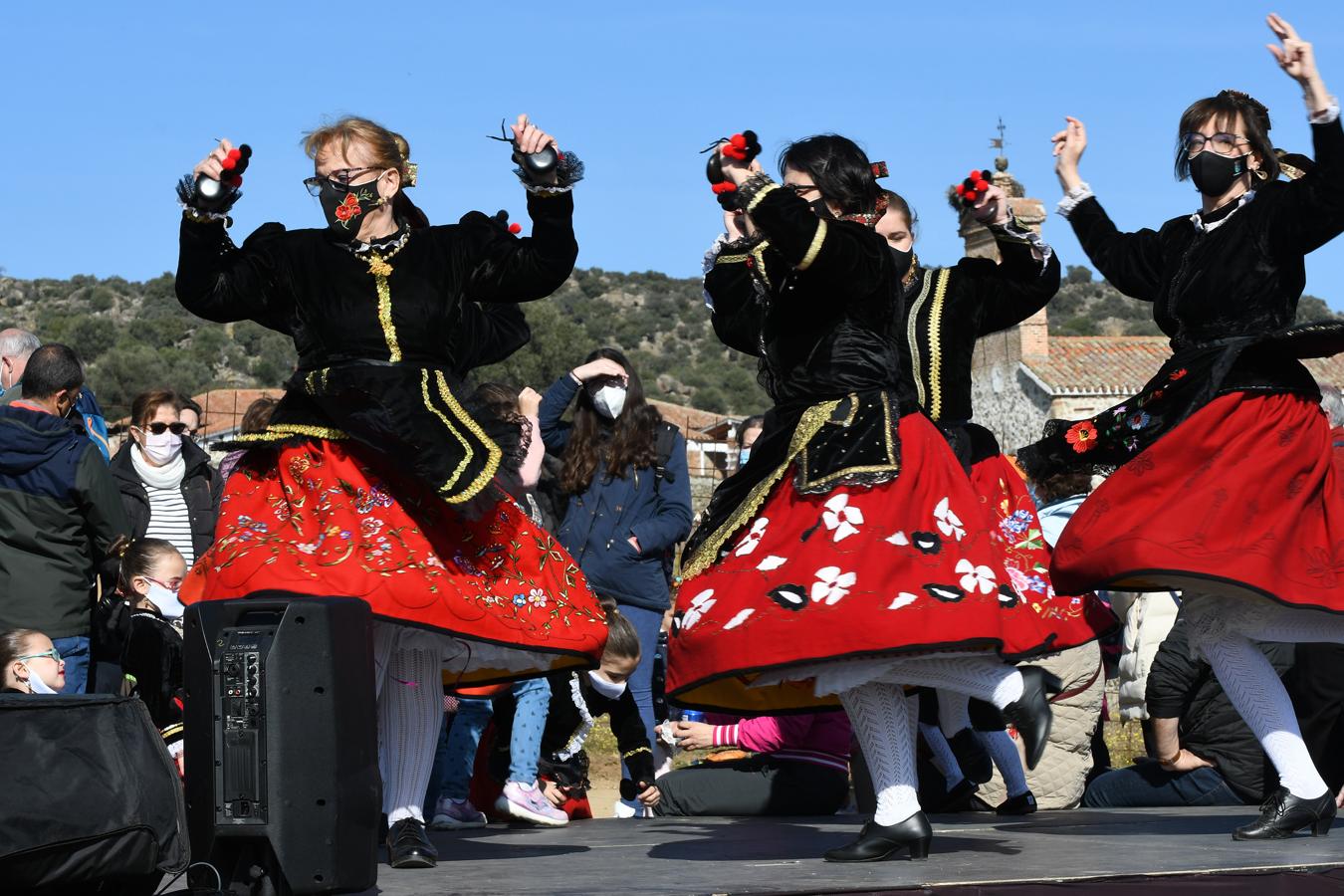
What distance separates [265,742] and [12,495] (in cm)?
290

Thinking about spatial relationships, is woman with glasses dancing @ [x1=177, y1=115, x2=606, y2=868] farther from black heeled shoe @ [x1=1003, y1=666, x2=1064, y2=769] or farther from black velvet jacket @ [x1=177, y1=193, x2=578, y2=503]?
black heeled shoe @ [x1=1003, y1=666, x2=1064, y2=769]

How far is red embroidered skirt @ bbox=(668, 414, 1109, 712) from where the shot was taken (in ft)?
14.9

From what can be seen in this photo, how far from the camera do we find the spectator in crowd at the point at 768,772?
6.92 metres

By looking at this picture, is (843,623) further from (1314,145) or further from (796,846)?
(1314,145)

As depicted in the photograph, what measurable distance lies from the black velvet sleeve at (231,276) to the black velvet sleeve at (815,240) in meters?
1.41

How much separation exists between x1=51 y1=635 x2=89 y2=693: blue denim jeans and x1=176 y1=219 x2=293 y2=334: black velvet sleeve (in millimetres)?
1886

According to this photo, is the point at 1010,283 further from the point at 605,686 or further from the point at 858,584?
the point at 605,686

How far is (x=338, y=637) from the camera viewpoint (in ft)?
13.6

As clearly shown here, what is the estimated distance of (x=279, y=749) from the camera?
4055 mm

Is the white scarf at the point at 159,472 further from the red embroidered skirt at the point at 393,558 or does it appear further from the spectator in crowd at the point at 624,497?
the red embroidered skirt at the point at 393,558

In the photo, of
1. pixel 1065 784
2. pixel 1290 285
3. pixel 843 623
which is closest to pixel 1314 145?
pixel 1290 285

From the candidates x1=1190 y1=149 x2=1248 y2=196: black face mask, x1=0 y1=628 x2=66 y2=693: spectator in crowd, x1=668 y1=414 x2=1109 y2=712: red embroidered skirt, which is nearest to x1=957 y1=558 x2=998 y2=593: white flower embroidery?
x1=668 y1=414 x2=1109 y2=712: red embroidered skirt

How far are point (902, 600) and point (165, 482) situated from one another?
4.75 metres

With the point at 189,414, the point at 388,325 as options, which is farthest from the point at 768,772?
the point at 189,414
